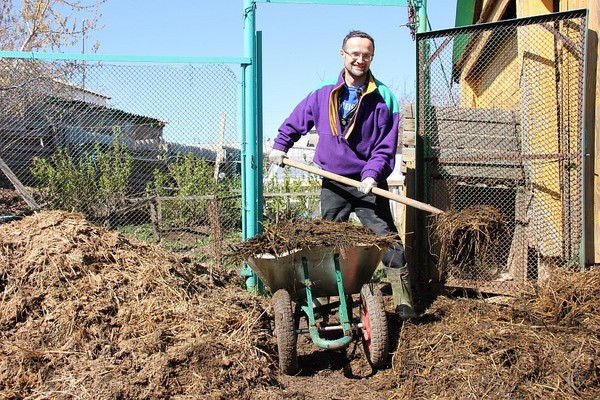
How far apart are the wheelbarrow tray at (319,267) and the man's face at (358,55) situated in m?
1.50

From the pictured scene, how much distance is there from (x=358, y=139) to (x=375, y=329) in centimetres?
165

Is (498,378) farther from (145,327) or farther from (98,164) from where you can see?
(98,164)

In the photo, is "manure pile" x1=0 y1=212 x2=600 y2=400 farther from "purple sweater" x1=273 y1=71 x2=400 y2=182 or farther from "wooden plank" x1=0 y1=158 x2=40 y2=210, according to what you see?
"wooden plank" x1=0 y1=158 x2=40 y2=210

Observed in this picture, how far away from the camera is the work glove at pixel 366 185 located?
14.3 feet

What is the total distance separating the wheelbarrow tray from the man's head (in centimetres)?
150

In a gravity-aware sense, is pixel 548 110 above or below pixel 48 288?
above

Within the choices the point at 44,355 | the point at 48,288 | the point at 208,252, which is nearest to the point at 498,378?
the point at 44,355

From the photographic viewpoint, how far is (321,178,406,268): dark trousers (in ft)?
15.5

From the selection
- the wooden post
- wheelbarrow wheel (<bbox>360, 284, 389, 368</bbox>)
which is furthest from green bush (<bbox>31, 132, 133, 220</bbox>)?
wheelbarrow wheel (<bbox>360, 284, 389, 368</bbox>)

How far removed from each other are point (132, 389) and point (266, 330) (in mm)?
1260

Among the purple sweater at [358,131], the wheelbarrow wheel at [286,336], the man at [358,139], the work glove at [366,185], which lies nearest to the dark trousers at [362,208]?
the man at [358,139]

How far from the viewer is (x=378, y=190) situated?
Answer: 14.4ft

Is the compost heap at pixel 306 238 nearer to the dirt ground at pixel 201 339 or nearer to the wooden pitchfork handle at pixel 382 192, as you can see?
the wooden pitchfork handle at pixel 382 192

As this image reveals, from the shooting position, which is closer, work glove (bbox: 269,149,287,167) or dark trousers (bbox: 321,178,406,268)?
dark trousers (bbox: 321,178,406,268)
